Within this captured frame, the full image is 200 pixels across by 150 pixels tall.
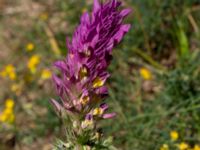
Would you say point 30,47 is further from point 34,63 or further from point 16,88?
point 16,88

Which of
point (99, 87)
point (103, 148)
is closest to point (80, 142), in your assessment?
point (103, 148)

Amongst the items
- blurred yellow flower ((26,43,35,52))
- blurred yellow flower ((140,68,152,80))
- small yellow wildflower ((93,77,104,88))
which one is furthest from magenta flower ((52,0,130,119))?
blurred yellow flower ((26,43,35,52))

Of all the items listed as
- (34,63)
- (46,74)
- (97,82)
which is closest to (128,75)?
(46,74)

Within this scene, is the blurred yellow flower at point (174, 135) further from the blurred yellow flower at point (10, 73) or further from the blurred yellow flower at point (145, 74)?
the blurred yellow flower at point (10, 73)

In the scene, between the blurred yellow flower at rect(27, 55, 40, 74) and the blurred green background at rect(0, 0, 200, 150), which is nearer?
the blurred green background at rect(0, 0, 200, 150)

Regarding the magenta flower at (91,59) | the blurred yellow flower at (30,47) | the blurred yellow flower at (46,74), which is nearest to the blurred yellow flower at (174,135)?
the magenta flower at (91,59)

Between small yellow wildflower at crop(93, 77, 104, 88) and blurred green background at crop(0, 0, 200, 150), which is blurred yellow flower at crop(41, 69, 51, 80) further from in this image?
small yellow wildflower at crop(93, 77, 104, 88)
